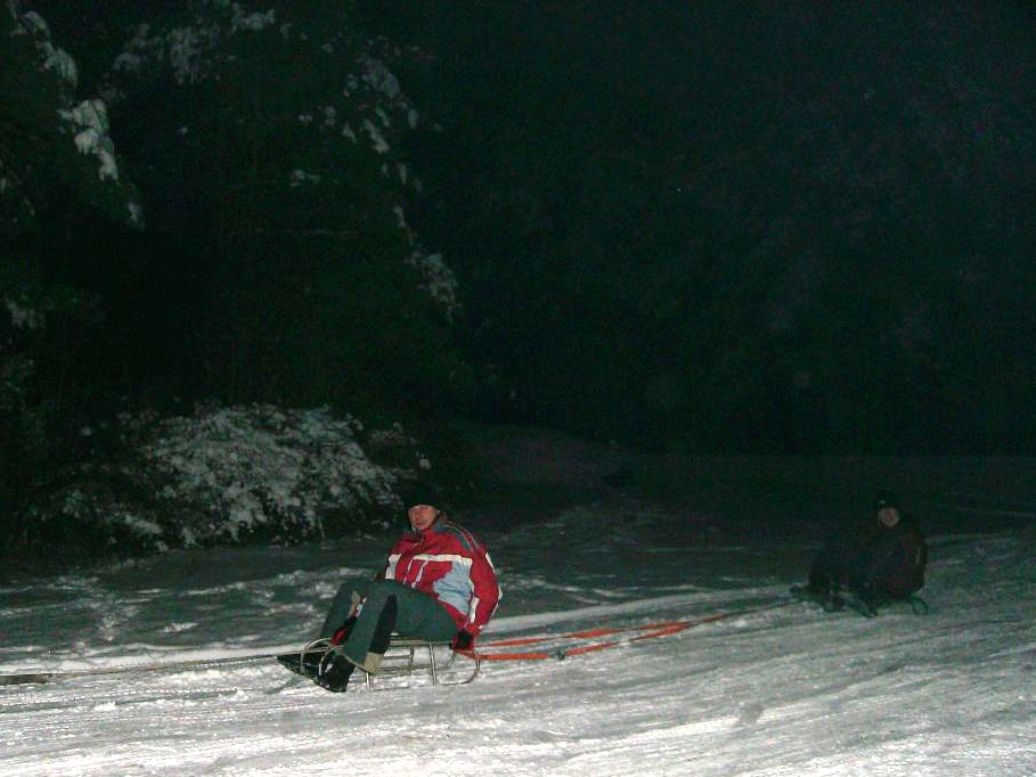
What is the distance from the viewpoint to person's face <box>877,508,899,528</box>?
940 cm

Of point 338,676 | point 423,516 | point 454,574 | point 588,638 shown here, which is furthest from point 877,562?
point 338,676

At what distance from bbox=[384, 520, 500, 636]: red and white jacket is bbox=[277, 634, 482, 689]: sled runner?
0.23m

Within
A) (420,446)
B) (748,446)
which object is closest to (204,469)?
(420,446)

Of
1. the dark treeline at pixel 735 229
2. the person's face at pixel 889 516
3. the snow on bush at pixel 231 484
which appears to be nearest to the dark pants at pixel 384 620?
the person's face at pixel 889 516

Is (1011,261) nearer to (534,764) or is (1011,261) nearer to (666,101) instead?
(666,101)

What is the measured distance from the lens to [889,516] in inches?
371

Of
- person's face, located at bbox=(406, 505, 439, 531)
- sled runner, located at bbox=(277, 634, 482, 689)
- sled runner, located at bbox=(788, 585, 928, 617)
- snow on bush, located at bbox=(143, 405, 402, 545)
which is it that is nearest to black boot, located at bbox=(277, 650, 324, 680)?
sled runner, located at bbox=(277, 634, 482, 689)

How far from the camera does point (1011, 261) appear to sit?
34.5 metres

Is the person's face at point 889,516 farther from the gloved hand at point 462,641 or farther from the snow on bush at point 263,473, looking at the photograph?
the snow on bush at point 263,473

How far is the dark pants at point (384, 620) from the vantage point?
6.71 meters

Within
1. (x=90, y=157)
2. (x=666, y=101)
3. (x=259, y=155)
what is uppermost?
(x=666, y=101)

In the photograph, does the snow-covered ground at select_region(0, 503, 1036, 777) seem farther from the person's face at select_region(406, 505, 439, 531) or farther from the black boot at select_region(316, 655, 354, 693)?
the person's face at select_region(406, 505, 439, 531)

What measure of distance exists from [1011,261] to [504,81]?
627 inches

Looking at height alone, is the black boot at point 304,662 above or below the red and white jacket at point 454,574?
below
